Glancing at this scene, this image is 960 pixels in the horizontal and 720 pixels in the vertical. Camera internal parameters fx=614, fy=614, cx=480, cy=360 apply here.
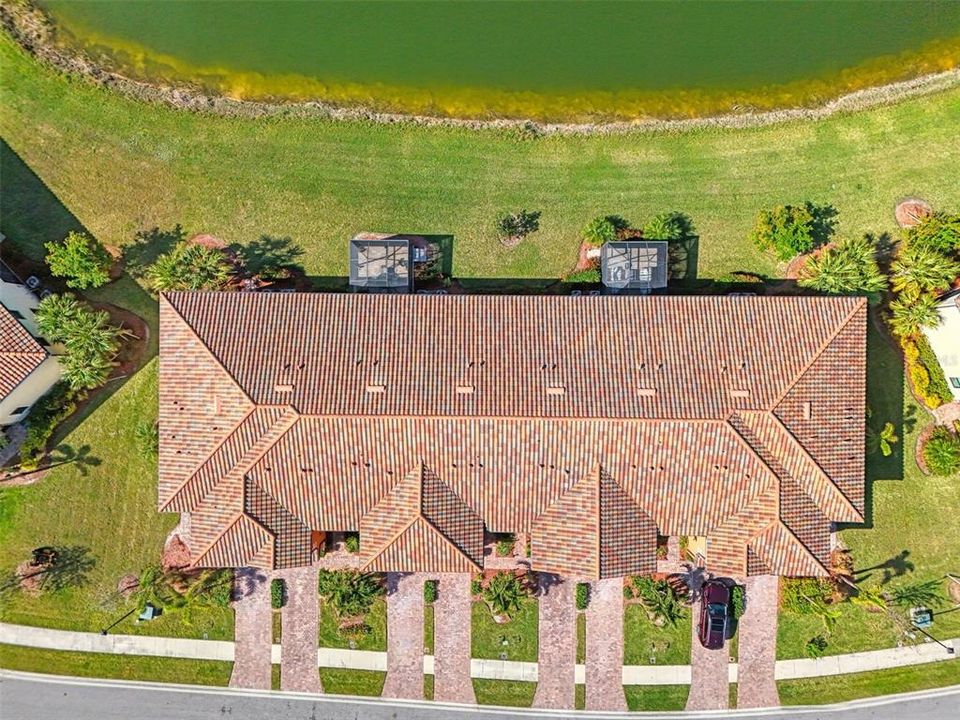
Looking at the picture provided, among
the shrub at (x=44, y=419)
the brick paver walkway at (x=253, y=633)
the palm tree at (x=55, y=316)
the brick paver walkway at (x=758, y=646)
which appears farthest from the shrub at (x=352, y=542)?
the brick paver walkway at (x=758, y=646)

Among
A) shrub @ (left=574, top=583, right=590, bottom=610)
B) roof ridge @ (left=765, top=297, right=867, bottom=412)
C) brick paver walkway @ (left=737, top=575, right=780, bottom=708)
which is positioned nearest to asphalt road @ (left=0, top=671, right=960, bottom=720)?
brick paver walkway @ (left=737, top=575, right=780, bottom=708)

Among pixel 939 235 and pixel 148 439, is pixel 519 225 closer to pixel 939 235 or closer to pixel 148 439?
pixel 939 235

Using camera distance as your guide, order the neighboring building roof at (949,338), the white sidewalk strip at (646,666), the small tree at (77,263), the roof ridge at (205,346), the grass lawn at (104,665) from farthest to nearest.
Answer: the grass lawn at (104,665) → the white sidewalk strip at (646,666) → the small tree at (77,263) → the neighboring building roof at (949,338) → the roof ridge at (205,346)

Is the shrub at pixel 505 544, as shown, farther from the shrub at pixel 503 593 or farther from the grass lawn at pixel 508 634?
the grass lawn at pixel 508 634

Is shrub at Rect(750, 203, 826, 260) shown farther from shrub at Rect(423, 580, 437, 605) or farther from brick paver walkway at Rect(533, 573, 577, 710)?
shrub at Rect(423, 580, 437, 605)

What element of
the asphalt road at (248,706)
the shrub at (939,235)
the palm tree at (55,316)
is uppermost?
the shrub at (939,235)

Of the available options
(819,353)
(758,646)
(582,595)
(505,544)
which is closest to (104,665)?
(505,544)
